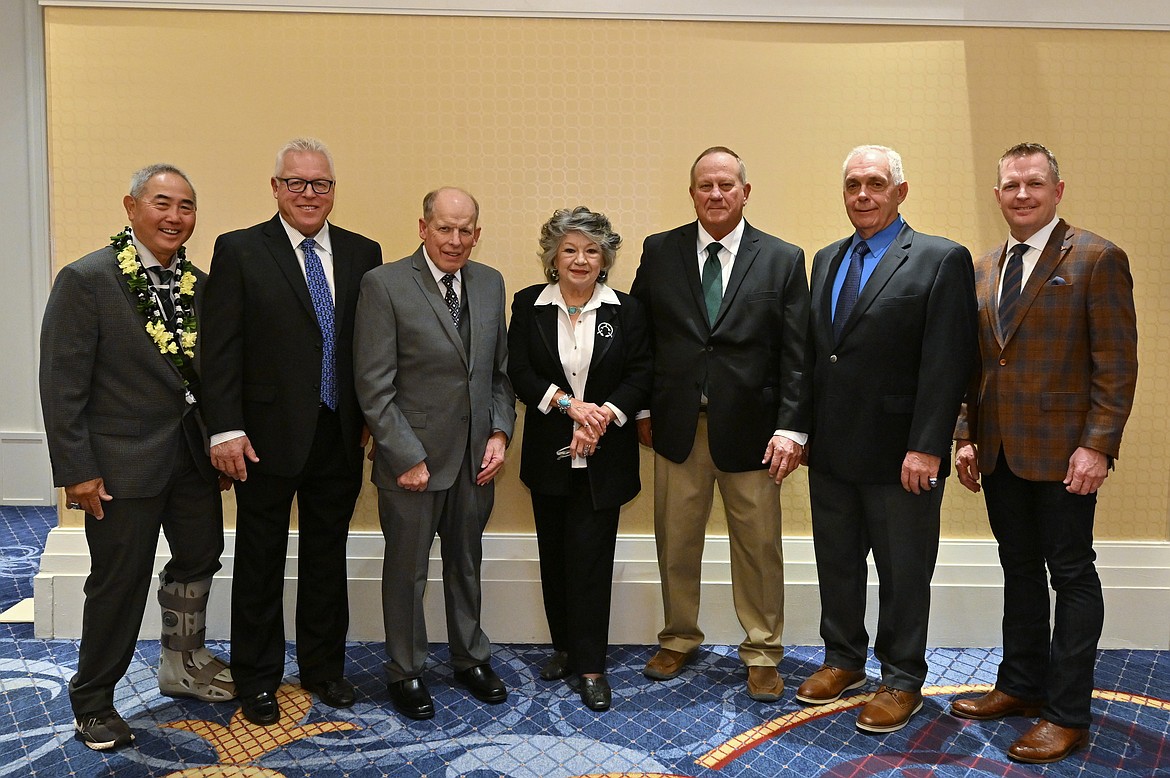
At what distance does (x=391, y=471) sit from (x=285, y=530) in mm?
500

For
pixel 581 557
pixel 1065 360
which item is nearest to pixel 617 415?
pixel 581 557

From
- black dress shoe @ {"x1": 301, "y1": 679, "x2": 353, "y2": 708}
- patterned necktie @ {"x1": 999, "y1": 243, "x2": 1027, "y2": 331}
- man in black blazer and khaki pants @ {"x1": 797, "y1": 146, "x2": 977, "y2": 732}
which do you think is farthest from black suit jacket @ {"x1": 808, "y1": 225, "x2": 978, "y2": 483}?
black dress shoe @ {"x1": 301, "y1": 679, "x2": 353, "y2": 708}

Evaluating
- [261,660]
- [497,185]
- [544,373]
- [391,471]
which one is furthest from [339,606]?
[497,185]

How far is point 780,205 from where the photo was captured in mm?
3764

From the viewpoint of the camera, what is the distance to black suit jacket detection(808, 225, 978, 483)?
2.85m

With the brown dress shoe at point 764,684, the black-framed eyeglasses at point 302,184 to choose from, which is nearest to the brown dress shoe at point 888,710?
the brown dress shoe at point 764,684

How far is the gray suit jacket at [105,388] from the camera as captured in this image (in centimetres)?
269

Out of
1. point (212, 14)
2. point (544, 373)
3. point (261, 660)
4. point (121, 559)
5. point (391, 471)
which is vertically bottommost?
point (261, 660)

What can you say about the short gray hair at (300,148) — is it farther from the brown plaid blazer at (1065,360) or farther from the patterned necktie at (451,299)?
the brown plaid blazer at (1065,360)

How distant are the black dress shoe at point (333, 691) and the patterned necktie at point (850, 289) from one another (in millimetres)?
2297

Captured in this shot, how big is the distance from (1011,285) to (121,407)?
10.4ft

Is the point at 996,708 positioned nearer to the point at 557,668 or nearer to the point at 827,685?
the point at 827,685

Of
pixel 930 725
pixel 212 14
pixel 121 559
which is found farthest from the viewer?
pixel 212 14

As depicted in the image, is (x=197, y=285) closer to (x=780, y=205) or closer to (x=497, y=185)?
(x=497, y=185)
